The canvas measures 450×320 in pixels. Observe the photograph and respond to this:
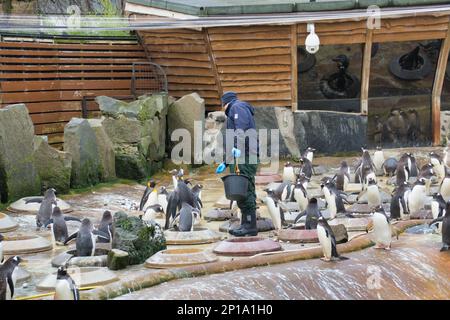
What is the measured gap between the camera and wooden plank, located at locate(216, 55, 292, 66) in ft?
67.2

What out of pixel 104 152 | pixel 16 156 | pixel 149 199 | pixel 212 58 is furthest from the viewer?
pixel 212 58

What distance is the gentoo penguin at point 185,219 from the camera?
13312 mm

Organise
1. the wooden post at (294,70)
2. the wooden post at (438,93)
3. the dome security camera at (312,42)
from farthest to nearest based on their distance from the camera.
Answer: the wooden post at (438,93) → the wooden post at (294,70) → the dome security camera at (312,42)

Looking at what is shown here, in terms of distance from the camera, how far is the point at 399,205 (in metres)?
14.3

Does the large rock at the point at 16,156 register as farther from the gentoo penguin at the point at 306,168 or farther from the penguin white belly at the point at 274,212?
the gentoo penguin at the point at 306,168

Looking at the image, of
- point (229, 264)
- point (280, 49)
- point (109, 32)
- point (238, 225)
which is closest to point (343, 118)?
point (280, 49)

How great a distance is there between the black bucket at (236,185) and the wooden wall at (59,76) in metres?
7.26

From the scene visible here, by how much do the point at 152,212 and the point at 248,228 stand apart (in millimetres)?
2388

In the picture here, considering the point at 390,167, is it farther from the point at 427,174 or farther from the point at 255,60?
the point at 255,60

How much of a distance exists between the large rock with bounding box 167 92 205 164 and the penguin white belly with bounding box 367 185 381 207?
5.77 meters

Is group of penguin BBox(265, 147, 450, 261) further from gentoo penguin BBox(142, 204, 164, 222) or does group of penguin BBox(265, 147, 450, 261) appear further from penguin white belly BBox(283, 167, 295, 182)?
gentoo penguin BBox(142, 204, 164, 222)

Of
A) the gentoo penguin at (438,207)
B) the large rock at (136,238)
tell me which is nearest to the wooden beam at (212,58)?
the gentoo penguin at (438,207)

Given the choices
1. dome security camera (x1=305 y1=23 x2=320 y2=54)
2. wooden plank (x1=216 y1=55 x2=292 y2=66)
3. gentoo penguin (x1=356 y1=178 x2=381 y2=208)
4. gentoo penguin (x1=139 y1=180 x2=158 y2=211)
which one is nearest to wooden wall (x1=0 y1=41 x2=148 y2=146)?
wooden plank (x1=216 y1=55 x2=292 y2=66)

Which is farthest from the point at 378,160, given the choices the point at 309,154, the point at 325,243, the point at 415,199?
the point at 325,243
